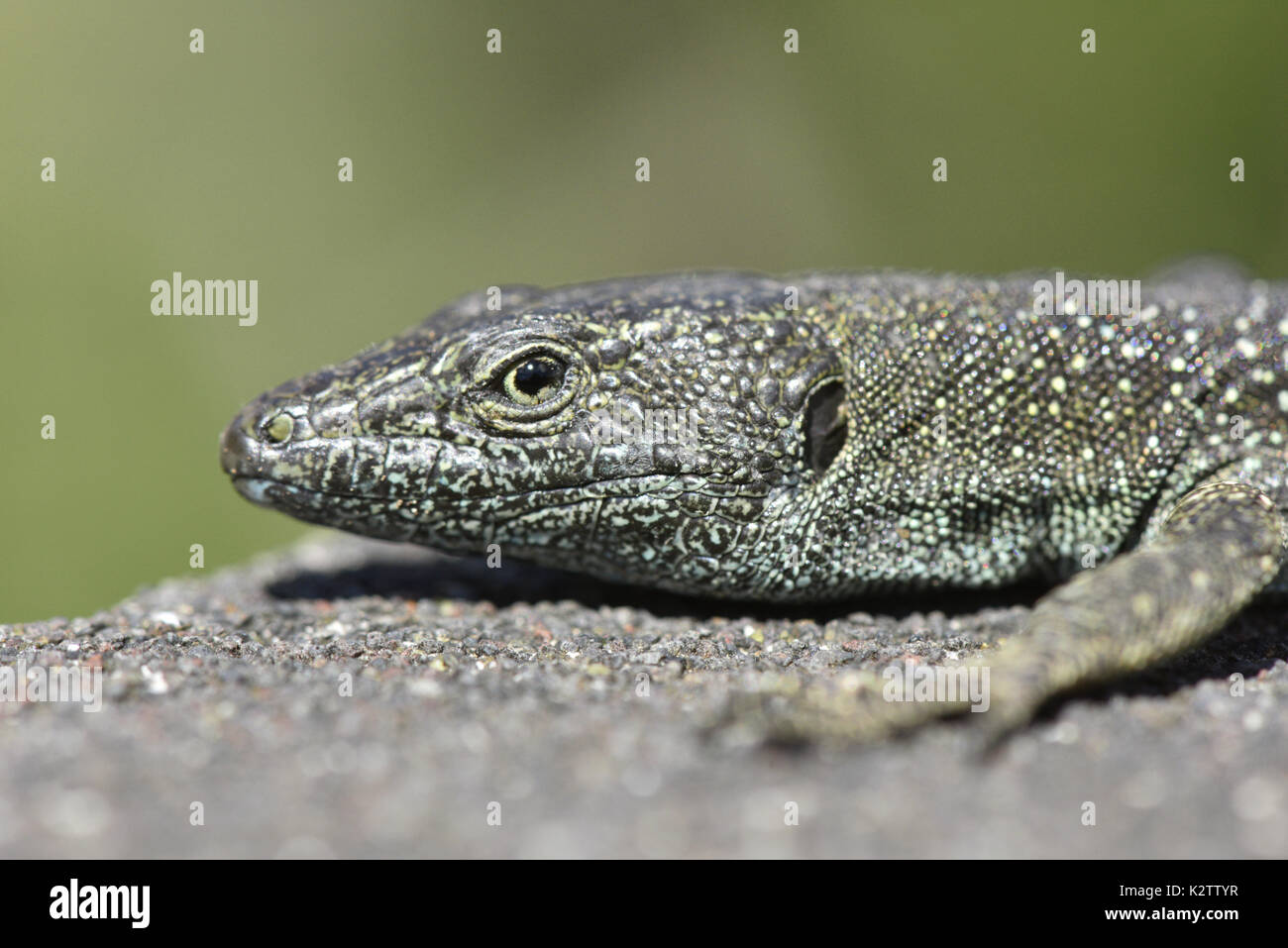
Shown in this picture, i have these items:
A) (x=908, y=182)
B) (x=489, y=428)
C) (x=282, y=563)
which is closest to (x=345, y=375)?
(x=489, y=428)

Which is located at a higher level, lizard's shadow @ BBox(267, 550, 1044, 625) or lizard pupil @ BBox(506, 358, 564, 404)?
lizard pupil @ BBox(506, 358, 564, 404)

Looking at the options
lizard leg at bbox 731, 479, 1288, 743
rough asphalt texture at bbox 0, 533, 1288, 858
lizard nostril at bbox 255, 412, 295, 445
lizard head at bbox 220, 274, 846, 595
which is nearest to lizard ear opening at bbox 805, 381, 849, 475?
lizard head at bbox 220, 274, 846, 595

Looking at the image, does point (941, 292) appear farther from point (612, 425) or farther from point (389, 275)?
point (389, 275)

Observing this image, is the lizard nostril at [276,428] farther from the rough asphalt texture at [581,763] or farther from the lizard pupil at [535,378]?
the lizard pupil at [535,378]

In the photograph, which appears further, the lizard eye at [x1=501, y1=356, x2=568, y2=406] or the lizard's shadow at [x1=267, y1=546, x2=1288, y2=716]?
the lizard eye at [x1=501, y1=356, x2=568, y2=406]

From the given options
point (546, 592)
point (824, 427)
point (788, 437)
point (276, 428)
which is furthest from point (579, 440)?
point (276, 428)

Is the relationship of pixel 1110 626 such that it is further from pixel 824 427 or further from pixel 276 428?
pixel 276 428

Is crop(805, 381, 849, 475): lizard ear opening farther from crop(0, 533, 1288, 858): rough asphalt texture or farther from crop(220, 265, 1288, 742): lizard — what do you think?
crop(0, 533, 1288, 858): rough asphalt texture
